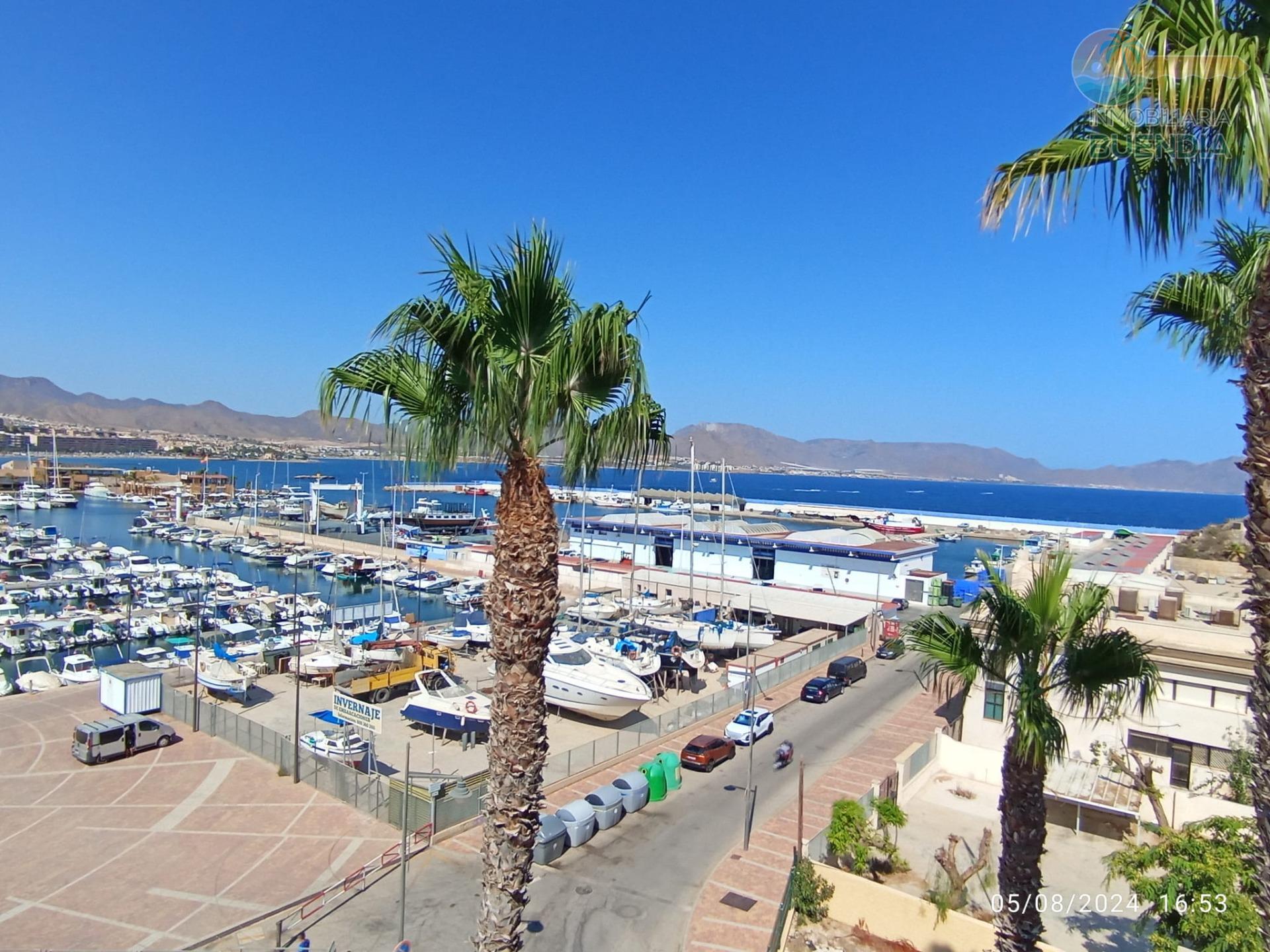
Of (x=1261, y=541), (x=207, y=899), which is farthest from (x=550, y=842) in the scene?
(x=1261, y=541)

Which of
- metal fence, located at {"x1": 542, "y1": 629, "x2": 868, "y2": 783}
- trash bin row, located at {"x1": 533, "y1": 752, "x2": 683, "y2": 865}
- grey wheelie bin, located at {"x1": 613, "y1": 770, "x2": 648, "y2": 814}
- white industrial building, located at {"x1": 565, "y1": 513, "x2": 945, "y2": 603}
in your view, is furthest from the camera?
white industrial building, located at {"x1": 565, "y1": 513, "x2": 945, "y2": 603}

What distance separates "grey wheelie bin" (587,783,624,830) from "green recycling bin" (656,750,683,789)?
1905 mm

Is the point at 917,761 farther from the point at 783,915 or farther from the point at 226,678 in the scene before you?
the point at 226,678

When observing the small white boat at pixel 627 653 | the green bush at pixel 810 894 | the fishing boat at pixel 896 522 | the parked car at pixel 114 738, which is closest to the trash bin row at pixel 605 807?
the green bush at pixel 810 894

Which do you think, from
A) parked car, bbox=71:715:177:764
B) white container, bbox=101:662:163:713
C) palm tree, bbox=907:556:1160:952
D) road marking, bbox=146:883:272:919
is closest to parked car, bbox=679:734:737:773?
road marking, bbox=146:883:272:919

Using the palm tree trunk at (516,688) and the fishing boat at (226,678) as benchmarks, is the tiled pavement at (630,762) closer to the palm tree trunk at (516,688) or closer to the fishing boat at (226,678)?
the palm tree trunk at (516,688)

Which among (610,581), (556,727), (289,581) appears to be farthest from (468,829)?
(289,581)

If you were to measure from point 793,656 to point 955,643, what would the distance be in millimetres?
25699

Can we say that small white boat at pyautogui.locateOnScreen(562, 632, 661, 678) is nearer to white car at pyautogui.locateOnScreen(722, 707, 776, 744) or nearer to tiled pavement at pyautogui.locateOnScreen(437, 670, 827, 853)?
tiled pavement at pyautogui.locateOnScreen(437, 670, 827, 853)

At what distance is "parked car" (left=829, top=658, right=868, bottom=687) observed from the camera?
29469 millimetres

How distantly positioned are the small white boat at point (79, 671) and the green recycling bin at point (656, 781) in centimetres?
2762

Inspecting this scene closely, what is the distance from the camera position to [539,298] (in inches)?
223

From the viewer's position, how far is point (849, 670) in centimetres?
2989

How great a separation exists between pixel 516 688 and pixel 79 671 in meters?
38.1
